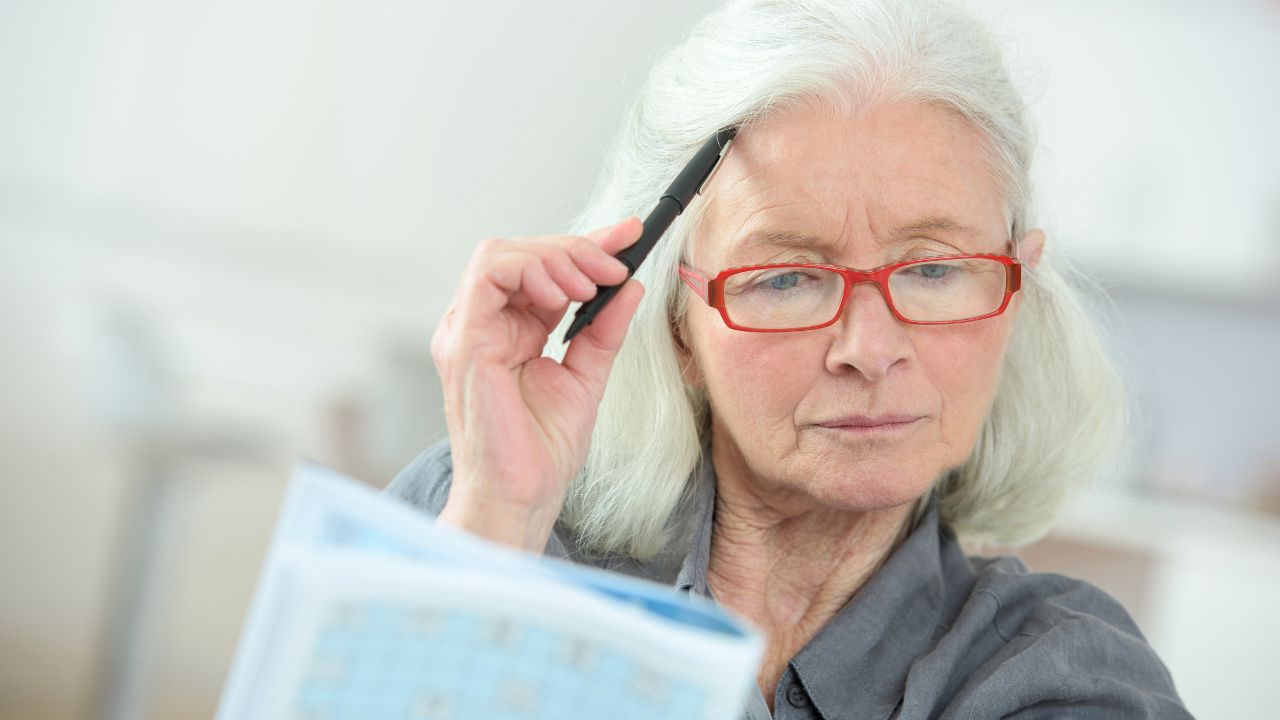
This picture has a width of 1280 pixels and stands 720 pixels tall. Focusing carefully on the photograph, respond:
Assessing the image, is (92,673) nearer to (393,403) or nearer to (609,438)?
(393,403)

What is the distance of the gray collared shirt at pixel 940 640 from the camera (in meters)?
1.11

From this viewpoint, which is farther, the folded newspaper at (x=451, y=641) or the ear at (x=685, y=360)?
the ear at (x=685, y=360)

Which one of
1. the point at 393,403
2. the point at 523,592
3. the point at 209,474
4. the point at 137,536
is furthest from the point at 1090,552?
the point at 523,592

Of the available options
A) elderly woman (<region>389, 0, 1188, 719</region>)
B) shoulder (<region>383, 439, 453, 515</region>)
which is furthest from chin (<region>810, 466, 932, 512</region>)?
shoulder (<region>383, 439, 453, 515</region>)

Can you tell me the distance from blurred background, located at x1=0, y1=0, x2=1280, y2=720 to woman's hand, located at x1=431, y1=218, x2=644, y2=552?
2361mm

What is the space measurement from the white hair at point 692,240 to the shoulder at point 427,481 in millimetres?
133

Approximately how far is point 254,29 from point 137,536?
234cm

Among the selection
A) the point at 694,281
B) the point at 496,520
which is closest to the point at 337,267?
the point at 694,281

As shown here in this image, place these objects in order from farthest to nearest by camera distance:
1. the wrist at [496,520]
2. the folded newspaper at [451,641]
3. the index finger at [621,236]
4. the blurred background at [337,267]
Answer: the blurred background at [337,267], the index finger at [621,236], the wrist at [496,520], the folded newspaper at [451,641]

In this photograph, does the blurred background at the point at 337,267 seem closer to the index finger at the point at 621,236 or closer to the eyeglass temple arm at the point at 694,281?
the eyeglass temple arm at the point at 694,281

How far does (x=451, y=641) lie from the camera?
0.60m

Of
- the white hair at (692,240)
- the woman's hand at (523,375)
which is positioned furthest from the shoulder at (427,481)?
the woman's hand at (523,375)

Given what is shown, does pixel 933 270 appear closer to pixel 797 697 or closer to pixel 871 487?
pixel 871 487

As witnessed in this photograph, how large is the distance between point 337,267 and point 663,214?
3.95m
